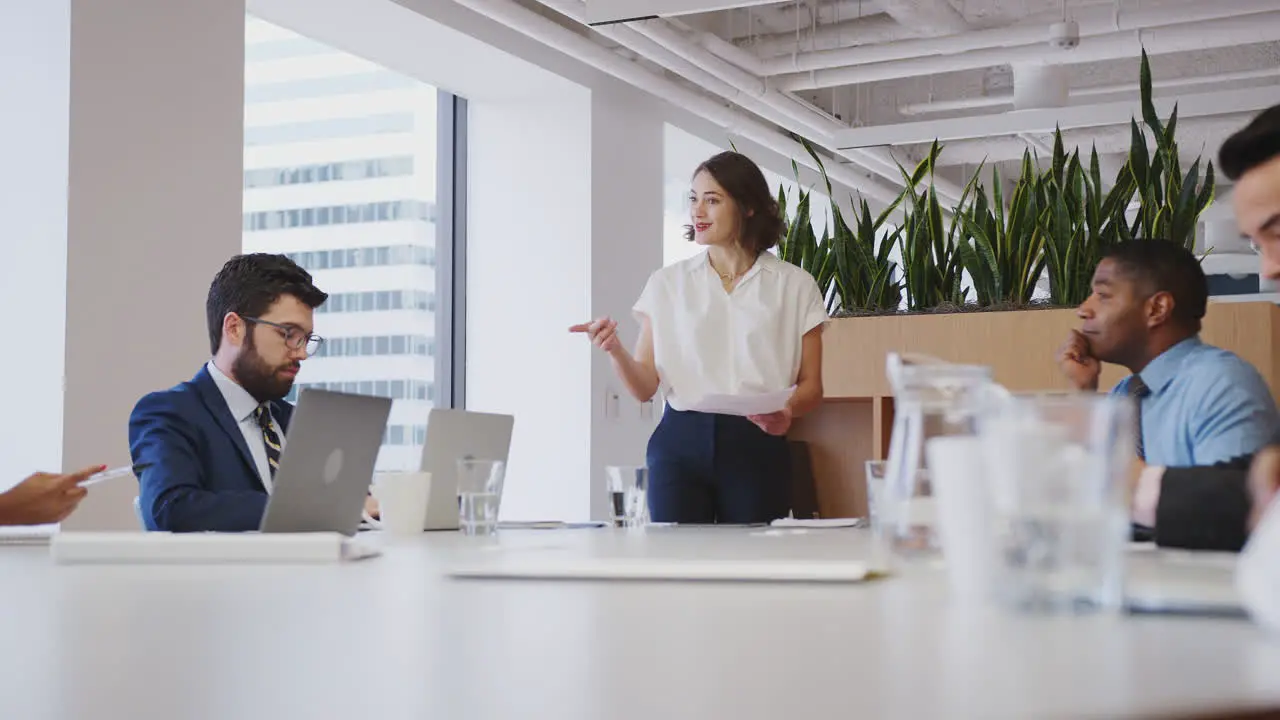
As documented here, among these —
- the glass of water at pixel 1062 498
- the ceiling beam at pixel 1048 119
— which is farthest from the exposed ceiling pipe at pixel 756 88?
the glass of water at pixel 1062 498

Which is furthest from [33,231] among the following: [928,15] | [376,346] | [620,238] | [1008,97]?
[1008,97]

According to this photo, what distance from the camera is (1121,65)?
7.96 m

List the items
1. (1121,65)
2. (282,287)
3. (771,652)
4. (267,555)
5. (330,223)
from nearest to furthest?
(771,652) < (267,555) < (282,287) < (330,223) < (1121,65)

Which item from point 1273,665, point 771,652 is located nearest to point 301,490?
point 771,652

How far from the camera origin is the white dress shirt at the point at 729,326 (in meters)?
3.27

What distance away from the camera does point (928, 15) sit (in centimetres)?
630

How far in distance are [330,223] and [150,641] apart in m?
5.51

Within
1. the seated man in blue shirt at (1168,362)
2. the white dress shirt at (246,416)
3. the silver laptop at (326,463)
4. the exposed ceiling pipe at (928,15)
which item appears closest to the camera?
the silver laptop at (326,463)

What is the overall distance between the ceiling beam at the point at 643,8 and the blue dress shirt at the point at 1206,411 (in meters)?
2.38

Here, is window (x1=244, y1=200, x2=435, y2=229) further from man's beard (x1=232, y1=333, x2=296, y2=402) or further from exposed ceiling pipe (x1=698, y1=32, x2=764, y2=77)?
man's beard (x1=232, y1=333, x2=296, y2=402)

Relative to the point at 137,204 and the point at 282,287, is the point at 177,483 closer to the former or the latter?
the point at 282,287

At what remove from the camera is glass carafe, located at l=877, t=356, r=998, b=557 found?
112 cm

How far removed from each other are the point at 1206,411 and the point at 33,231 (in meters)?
3.37

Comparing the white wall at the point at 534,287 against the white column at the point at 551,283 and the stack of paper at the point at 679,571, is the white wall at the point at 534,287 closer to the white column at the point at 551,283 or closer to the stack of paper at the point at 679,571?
the white column at the point at 551,283
